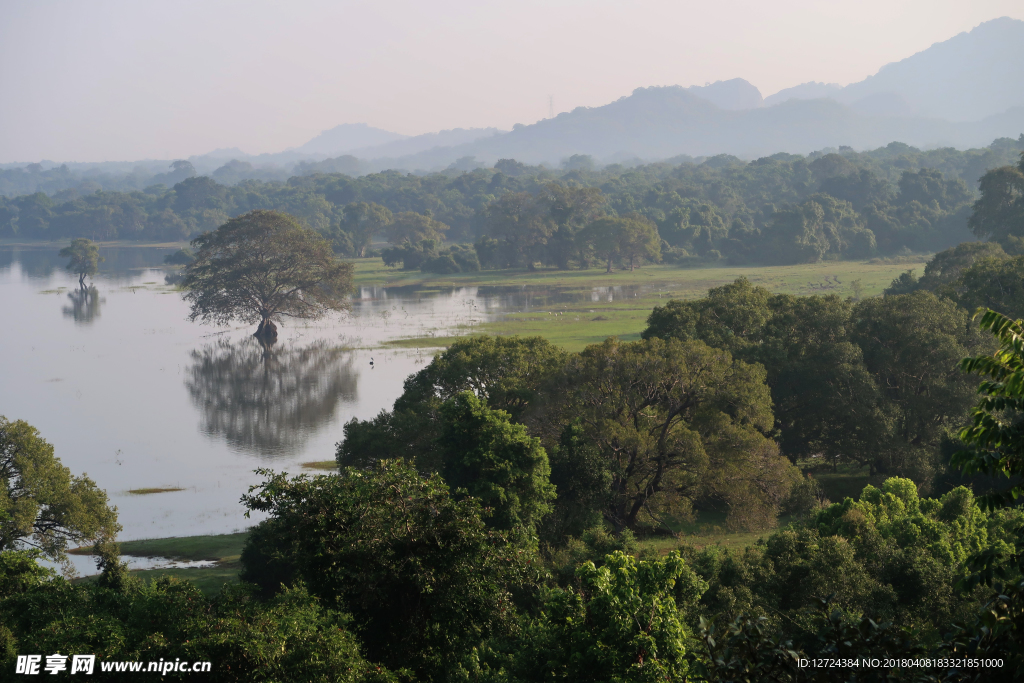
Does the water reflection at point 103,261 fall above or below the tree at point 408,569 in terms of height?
above

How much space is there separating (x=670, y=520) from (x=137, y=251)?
5092 inches

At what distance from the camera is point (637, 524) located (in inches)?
995

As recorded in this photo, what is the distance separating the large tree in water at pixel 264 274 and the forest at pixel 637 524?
3373cm

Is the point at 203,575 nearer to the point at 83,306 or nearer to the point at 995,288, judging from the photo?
the point at 995,288

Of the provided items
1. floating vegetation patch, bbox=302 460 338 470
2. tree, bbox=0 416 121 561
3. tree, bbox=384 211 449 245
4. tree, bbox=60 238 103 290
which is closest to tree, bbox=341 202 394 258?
tree, bbox=384 211 449 245

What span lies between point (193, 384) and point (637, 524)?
106 ft

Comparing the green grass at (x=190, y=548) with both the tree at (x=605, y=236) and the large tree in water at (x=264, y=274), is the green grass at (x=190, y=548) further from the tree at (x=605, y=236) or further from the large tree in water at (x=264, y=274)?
the tree at (x=605, y=236)

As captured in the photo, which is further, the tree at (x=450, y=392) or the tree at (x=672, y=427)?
A: the tree at (x=450, y=392)

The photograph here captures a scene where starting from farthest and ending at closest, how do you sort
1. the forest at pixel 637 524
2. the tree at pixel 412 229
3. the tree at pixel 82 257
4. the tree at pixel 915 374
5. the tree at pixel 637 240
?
the tree at pixel 412 229 → the tree at pixel 637 240 → the tree at pixel 82 257 → the tree at pixel 915 374 → the forest at pixel 637 524

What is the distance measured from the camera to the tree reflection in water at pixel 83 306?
70.0 metres

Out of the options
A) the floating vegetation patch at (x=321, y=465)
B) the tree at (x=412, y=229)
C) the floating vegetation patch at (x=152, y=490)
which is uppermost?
the tree at (x=412, y=229)

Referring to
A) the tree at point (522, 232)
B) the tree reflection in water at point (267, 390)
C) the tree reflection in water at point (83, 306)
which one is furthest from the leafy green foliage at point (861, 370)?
the tree at point (522, 232)

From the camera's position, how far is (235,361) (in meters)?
54.1

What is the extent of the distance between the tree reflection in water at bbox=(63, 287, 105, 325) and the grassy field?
1047 inches
